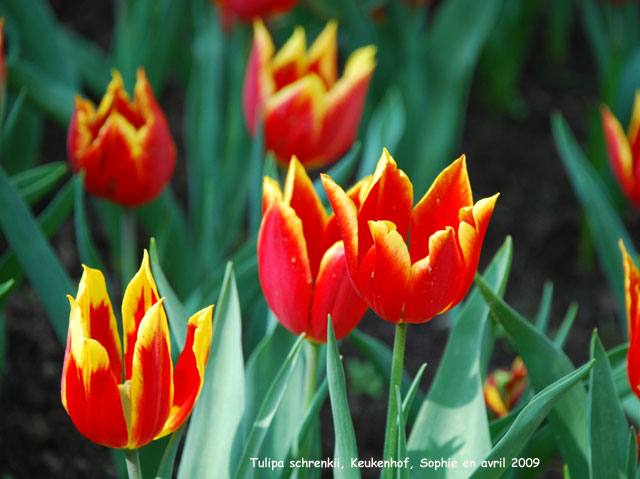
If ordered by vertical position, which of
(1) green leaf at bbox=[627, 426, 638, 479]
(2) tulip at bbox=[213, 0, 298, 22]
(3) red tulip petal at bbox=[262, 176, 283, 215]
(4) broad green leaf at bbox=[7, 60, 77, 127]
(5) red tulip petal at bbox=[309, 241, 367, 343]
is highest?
(2) tulip at bbox=[213, 0, 298, 22]

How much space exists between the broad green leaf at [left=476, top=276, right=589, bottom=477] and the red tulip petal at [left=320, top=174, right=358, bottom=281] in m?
0.23

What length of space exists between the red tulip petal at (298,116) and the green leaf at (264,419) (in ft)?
1.67

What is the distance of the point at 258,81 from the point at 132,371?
2.20 ft

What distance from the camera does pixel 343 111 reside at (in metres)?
1.22

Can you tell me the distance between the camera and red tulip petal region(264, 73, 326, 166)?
3.90ft

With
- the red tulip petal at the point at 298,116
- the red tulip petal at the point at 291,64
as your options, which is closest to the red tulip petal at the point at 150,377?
the red tulip petal at the point at 298,116

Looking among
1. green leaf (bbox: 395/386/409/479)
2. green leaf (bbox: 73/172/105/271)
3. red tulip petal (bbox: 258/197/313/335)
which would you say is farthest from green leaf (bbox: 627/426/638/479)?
green leaf (bbox: 73/172/105/271)

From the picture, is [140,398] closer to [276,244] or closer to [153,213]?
[276,244]

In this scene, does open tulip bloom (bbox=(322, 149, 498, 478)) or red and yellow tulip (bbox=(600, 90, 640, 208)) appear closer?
open tulip bloom (bbox=(322, 149, 498, 478))

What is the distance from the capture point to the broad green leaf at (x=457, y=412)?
2.54 ft

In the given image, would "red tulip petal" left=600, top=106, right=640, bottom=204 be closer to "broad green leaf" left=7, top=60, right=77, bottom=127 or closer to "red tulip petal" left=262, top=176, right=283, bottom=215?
"red tulip petal" left=262, top=176, right=283, bottom=215

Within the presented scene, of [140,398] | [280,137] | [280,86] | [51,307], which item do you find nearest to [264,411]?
[140,398]

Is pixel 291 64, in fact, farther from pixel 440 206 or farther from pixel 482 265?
pixel 482 265

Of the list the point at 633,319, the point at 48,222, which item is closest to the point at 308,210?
the point at 633,319
